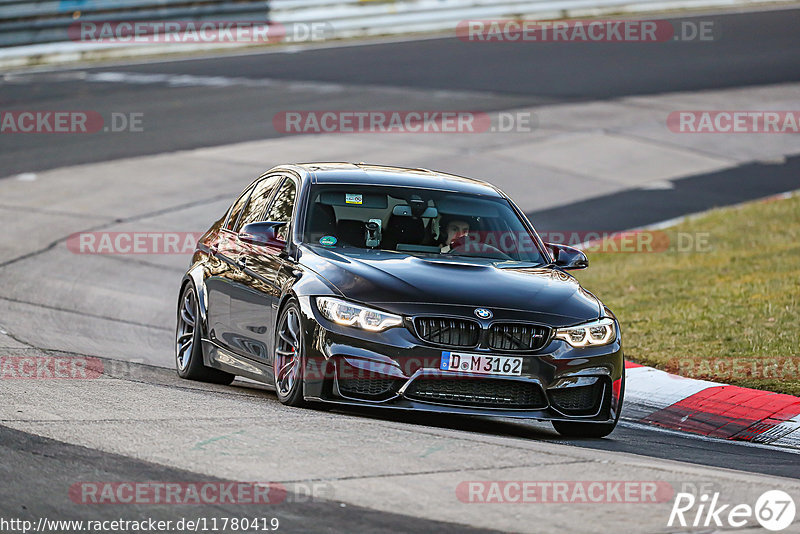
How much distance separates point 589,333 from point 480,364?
2.58 ft

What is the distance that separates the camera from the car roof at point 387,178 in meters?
9.26

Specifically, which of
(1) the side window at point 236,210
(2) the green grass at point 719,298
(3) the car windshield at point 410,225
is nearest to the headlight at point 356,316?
(3) the car windshield at point 410,225

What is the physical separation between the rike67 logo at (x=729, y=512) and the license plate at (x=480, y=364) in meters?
1.95

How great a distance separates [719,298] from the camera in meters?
13.2

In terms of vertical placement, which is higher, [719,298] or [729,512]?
[729,512]

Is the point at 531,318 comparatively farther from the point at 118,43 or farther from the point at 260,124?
the point at 118,43

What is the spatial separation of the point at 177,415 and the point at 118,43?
82.1ft

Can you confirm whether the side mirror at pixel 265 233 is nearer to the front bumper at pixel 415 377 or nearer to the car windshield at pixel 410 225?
the car windshield at pixel 410 225

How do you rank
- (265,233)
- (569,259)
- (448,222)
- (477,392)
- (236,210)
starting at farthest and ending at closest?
(236,210) < (569,259) < (448,222) < (265,233) < (477,392)

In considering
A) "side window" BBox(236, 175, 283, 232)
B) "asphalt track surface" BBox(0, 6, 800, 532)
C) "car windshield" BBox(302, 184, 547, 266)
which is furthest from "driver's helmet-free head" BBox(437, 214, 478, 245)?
"side window" BBox(236, 175, 283, 232)

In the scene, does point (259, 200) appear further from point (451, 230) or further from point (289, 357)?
point (289, 357)

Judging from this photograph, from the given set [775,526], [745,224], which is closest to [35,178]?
[745,224]

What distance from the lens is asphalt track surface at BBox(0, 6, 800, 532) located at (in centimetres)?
904

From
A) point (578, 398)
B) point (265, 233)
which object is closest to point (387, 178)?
point (265, 233)
